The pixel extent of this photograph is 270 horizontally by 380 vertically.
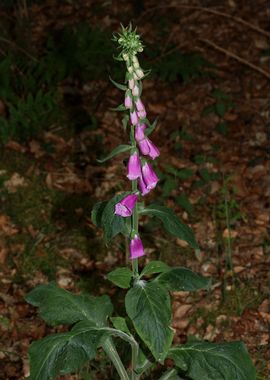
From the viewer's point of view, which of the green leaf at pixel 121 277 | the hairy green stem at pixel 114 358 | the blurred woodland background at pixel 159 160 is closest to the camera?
the green leaf at pixel 121 277

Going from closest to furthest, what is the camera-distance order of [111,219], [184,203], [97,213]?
[111,219]
[97,213]
[184,203]

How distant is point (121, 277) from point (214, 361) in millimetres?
580

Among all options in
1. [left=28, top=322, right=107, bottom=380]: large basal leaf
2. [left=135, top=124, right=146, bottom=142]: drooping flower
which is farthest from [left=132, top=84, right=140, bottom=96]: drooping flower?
[left=28, top=322, right=107, bottom=380]: large basal leaf

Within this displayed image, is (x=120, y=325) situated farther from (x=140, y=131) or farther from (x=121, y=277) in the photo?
(x=140, y=131)

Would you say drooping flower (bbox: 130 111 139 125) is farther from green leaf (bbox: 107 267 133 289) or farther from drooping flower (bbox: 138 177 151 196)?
green leaf (bbox: 107 267 133 289)

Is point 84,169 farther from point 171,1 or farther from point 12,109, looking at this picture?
point 171,1

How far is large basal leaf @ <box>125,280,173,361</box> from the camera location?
8.10 feet

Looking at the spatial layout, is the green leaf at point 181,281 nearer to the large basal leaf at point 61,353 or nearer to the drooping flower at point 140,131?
the large basal leaf at point 61,353

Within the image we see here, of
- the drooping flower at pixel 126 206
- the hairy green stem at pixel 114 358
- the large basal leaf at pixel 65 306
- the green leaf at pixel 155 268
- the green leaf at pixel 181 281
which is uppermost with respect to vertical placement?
the drooping flower at pixel 126 206

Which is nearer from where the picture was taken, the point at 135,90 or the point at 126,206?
the point at 135,90

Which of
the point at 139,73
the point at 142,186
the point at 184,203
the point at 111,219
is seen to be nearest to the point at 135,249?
the point at 111,219

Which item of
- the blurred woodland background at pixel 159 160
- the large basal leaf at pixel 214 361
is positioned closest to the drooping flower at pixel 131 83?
the large basal leaf at pixel 214 361

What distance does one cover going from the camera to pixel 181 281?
2.76 metres

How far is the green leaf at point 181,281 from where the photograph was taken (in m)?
2.75
